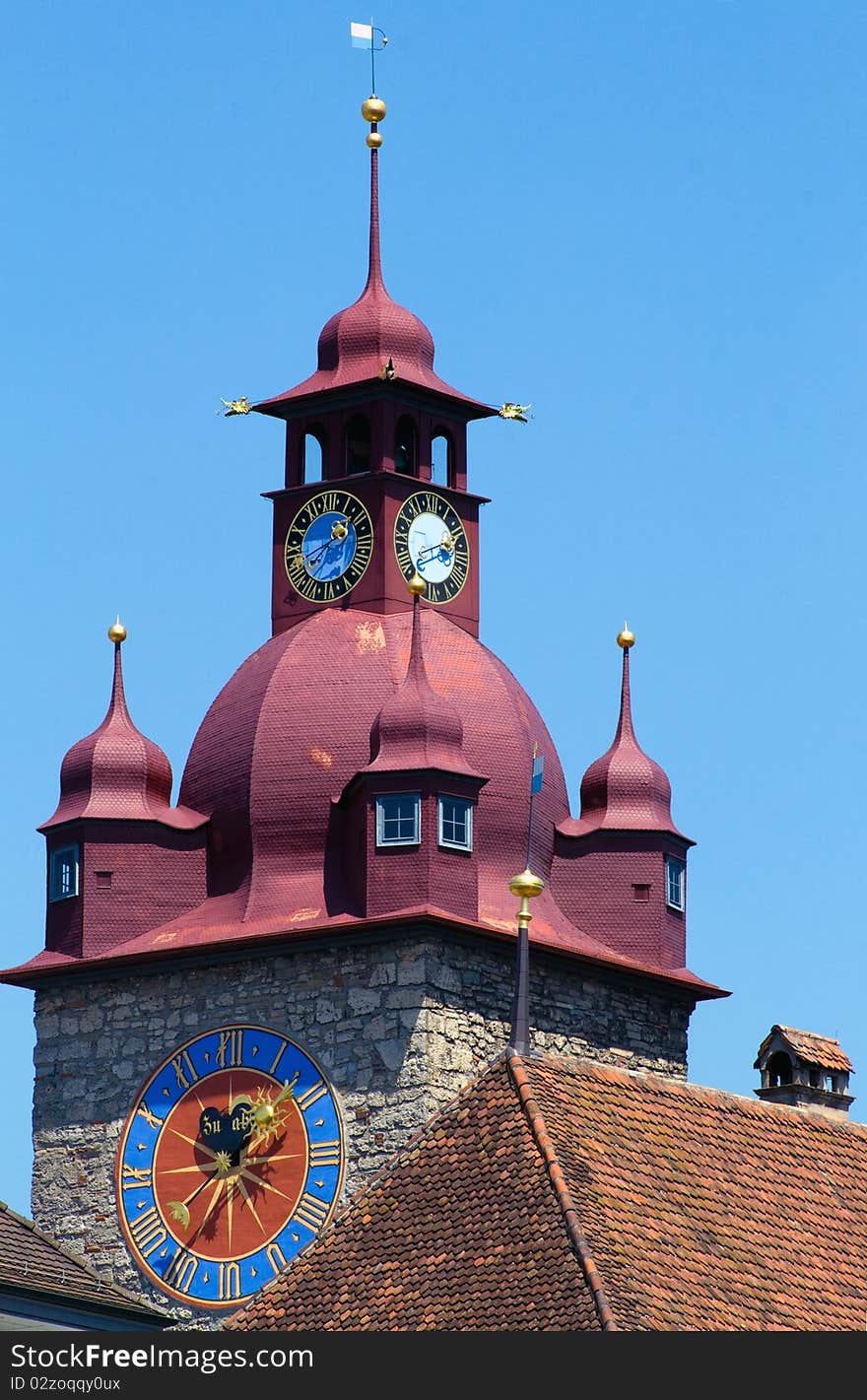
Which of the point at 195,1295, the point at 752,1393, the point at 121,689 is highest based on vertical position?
the point at 121,689

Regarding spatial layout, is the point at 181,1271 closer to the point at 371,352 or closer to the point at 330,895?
the point at 330,895

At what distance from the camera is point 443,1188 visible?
148ft

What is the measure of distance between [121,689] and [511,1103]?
61.7ft

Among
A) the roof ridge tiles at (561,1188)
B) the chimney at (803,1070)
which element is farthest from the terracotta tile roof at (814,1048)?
the roof ridge tiles at (561,1188)

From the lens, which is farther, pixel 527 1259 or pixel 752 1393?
pixel 527 1259

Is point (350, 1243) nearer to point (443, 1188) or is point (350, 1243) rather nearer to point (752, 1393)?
point (443, 1188)

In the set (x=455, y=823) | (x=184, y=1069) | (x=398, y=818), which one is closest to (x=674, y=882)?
(x=455, y=823)

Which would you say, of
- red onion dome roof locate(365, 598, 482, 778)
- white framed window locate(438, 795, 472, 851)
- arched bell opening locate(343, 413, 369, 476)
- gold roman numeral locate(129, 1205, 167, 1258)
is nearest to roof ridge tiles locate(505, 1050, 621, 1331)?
white framed window locate(438, 795, 472, 851)

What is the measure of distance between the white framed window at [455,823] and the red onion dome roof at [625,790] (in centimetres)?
340

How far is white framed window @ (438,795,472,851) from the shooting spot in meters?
59.2

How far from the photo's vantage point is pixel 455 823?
59.4 m

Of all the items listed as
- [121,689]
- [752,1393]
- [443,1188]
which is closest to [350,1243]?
[443,1188]

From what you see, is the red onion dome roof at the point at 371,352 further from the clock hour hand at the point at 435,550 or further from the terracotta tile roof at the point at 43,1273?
the terracotta tile roof at the point at 43,1273

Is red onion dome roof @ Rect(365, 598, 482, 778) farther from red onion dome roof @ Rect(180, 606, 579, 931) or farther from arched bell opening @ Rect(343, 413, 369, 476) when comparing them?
arched bell opening @ Rect(343, 413, 369, 476)
